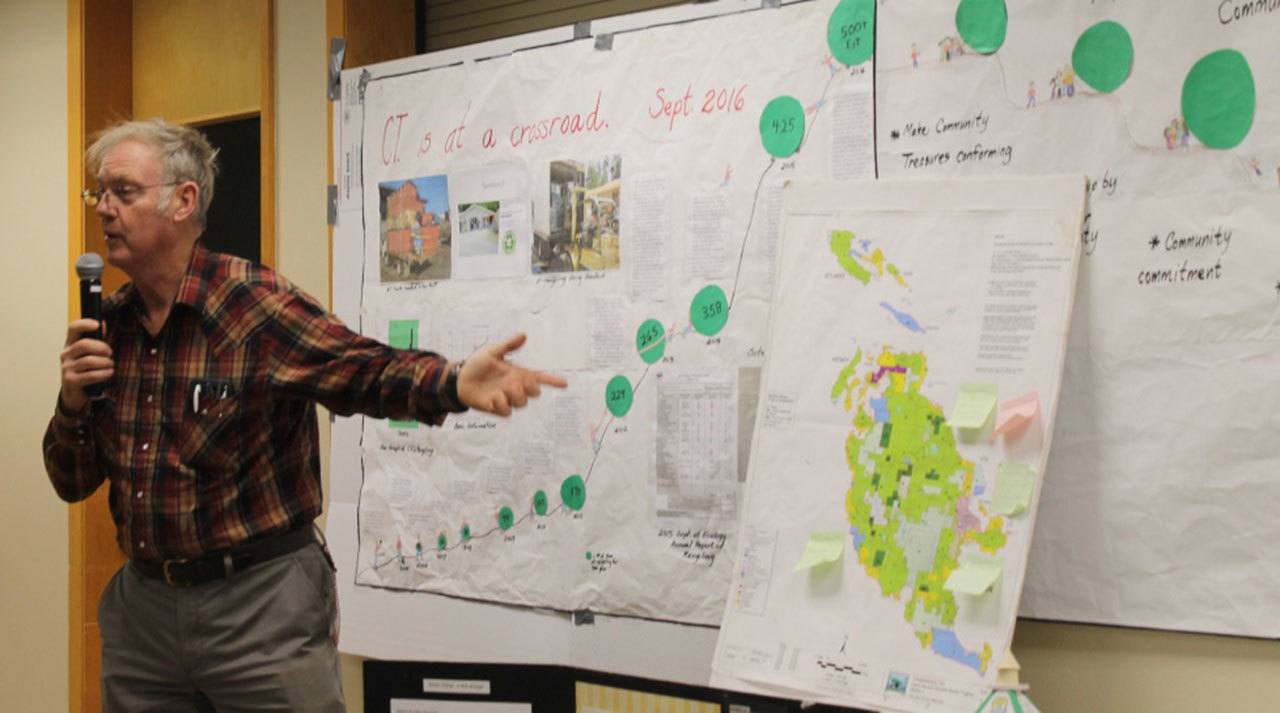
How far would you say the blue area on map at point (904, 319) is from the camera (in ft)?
6.69

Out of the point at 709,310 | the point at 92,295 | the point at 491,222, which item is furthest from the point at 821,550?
the point at 92,295

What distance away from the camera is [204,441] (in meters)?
2.03

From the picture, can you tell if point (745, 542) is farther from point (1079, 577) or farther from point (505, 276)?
point (505, 276)

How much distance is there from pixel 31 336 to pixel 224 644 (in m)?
2.25

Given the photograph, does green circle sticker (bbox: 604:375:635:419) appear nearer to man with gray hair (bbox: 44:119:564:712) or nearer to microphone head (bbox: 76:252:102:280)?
man with gray hair (bbox: 44:119:564:712)

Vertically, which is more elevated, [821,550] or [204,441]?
[204,441]

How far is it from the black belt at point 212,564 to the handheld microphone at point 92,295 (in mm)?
320

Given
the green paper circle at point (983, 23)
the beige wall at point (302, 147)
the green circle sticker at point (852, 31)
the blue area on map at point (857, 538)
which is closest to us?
the blue area on map at point (857, 538)

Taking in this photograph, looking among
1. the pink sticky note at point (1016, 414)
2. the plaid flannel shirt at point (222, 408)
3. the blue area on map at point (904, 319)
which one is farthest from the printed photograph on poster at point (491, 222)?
the pink sticky note at point (1016, 414)

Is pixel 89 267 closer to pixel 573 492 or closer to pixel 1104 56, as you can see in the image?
pixel 573 492

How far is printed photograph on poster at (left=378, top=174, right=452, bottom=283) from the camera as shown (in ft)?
9.62

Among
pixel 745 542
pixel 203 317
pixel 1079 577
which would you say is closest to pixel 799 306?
pixel 745 542

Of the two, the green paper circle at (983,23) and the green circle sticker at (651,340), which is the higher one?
the green paper circle at (983,23)

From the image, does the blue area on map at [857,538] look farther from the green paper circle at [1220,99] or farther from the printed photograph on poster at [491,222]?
the printed photograph on poster at [491,222]
